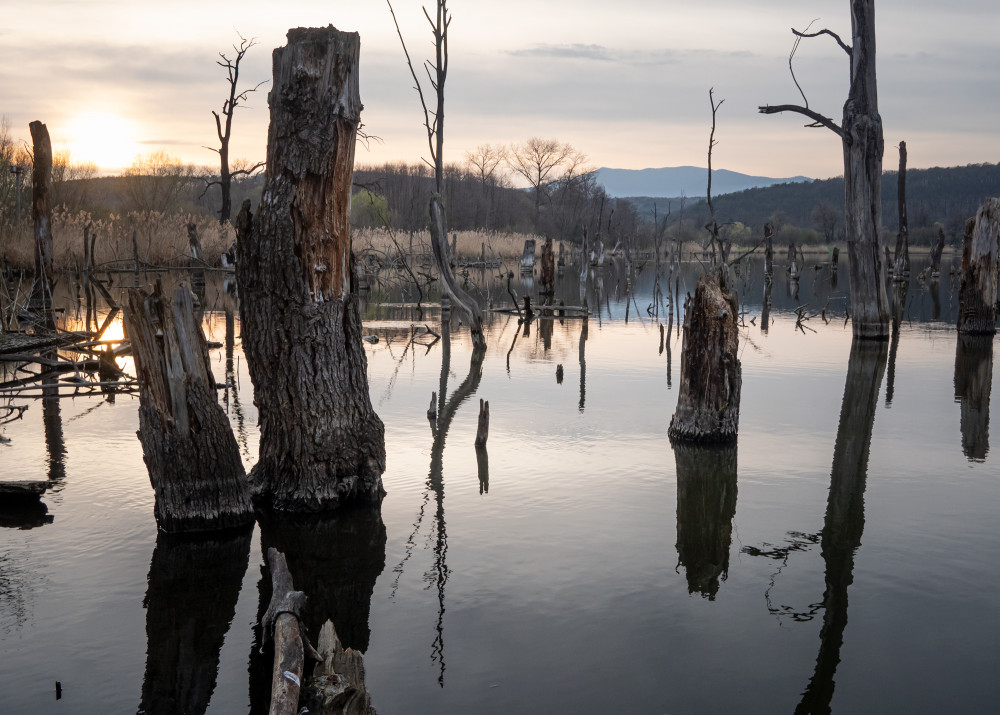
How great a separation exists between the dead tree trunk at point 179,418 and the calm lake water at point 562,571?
0.23m

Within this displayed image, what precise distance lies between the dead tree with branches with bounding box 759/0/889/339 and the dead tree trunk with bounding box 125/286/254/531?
11565 mm

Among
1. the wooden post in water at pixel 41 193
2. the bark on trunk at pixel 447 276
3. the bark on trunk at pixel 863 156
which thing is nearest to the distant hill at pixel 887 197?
the bark on trunk at pixel 863 156

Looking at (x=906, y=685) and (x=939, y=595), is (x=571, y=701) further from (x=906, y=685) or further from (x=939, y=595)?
(x=939, y=595)

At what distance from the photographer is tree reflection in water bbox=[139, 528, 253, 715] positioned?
350 centimetres

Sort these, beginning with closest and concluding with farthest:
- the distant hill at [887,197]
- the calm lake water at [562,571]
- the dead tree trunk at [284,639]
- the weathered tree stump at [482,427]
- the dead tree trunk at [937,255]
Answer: the dead tree trunk at [284,639] → the calm lake water at [562,571] → the weathered tree stump at [482,427] → the dead tree trunk at [937,255] → the distant hill at [887,197]

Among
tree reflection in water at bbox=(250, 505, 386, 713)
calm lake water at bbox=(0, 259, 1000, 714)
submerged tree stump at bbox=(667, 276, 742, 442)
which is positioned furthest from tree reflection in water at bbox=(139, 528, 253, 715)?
submerged tree stump at bbox=(667, 276, 742, 442)

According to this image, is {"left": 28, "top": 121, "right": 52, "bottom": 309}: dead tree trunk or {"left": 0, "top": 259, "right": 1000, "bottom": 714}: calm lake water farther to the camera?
{"left": 28, "top": 121, "right": 52, "bottom": 309}: dead tree trunk

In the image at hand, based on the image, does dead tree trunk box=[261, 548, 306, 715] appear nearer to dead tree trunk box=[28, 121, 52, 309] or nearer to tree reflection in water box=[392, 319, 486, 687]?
tree reflection in water box=[392, 319, 486, 687]

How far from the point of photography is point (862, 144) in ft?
47.0

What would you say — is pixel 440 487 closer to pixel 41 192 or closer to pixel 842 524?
pixel 842 524

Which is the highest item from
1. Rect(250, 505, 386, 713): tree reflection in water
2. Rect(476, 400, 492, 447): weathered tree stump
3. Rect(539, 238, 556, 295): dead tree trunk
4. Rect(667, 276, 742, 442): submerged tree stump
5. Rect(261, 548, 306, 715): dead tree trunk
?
Rect(539, 238, 556, 295): dead tree trunk

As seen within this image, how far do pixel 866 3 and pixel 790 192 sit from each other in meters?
131

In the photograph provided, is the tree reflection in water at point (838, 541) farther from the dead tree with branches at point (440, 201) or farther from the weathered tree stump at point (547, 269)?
Result: the weathered tree stump at point (547, 269)

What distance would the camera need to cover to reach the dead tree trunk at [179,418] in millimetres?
5164
